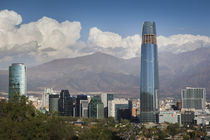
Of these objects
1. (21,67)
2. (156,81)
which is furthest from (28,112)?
(156,81)

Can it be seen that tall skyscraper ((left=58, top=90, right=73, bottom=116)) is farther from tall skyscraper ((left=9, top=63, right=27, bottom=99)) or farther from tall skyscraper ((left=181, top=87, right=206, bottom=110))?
tall skyscraper ((left=181, top=87, right=206, bottom=110))

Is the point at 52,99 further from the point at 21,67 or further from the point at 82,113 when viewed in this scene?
the point at 21,67

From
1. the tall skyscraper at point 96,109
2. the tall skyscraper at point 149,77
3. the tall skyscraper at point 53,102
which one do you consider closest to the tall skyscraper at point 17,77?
the tall skyscraper at point 96,109

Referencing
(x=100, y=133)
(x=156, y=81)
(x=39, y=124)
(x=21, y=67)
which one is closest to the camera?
(x=39, y=124)

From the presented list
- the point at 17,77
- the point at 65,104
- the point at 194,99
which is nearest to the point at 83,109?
the point at 65,104

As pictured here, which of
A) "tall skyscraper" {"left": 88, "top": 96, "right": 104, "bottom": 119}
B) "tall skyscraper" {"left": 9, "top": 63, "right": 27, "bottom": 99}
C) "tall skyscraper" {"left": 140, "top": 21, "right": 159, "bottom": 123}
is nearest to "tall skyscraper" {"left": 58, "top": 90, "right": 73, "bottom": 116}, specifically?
"tall skyscraper" {"left": 88, "top": 96, "right": 104, "bottom": 119}

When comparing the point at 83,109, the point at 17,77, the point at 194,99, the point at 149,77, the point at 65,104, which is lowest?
the point at 83,109

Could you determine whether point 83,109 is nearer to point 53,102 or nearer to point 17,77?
point 53,102

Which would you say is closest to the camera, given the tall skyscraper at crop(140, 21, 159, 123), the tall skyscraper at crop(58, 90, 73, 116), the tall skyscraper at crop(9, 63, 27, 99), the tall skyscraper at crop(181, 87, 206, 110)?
the tall skyscraper at crop(9, 63, 27, 99)
